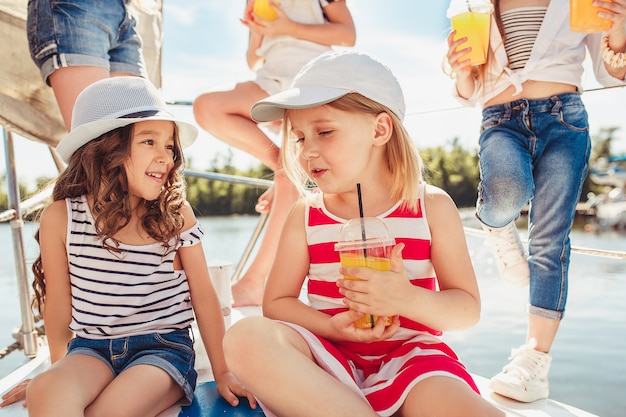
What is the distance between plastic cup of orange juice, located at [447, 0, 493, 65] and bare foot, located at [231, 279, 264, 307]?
128 centimetres

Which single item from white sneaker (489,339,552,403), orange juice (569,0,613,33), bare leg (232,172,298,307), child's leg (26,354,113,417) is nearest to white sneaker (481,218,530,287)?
white sneaker (489,339,552,403)

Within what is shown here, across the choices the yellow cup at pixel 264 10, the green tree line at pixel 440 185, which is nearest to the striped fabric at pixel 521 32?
the yellow cup at pixel 264 10

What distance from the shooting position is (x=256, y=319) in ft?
3.61

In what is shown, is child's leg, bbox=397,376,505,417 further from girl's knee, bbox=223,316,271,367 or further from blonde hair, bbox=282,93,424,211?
blonde hair, bbox=282,93,424,211

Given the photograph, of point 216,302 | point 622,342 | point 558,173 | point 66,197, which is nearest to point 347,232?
point 216,302

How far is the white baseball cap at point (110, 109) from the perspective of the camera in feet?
4.44

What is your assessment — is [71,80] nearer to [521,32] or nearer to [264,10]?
[264,10]

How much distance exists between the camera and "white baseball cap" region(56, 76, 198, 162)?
135 cm

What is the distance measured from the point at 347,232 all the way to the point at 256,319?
279 millimetres

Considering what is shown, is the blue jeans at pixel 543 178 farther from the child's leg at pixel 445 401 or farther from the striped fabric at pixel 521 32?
the child's leg at pixel 445 401

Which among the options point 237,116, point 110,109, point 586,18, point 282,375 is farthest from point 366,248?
point 237,116

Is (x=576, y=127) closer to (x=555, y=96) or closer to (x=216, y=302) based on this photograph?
(x=555, y=96)

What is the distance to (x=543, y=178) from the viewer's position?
172 centimetres

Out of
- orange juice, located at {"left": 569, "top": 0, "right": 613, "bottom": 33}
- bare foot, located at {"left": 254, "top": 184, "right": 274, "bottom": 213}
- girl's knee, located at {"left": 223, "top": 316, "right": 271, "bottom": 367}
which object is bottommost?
girl's knee, located at {"left": 223, "top": 316, "right": 271, "bottom": 367}
